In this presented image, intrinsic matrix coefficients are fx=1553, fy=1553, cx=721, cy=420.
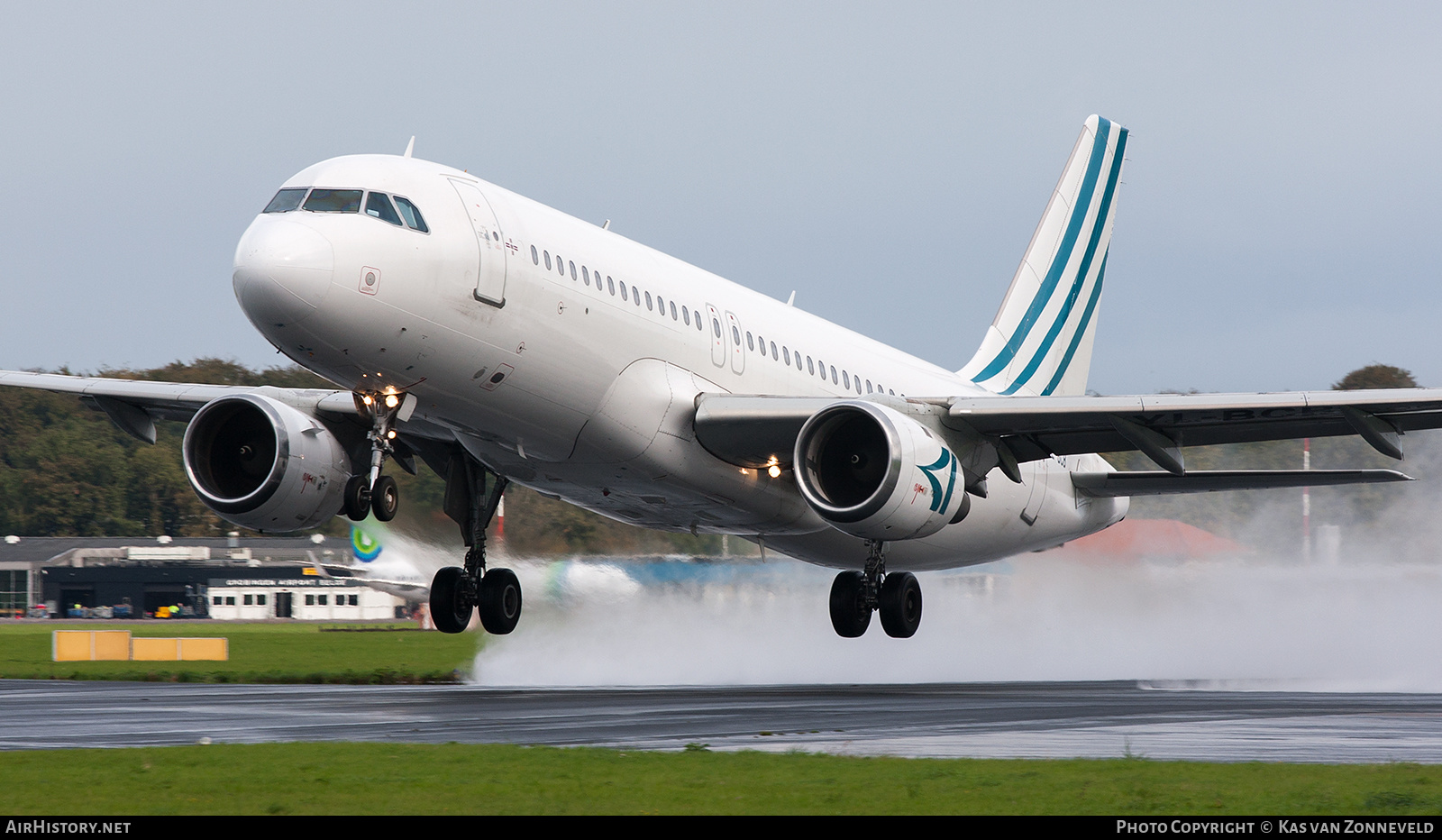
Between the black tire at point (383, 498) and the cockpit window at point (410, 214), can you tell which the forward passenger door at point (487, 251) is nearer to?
the cockpit window at point (410, 214)

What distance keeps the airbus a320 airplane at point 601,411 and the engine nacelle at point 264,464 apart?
4 centimetres

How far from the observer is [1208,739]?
14906 mm

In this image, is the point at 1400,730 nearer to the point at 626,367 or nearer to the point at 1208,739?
the point at 1208,739

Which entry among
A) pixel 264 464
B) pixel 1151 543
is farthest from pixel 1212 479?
pixel 264 464

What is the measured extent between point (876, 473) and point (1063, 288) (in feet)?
45.1

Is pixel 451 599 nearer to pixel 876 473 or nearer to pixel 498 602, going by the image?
pixel 498 602

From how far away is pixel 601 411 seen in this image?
21516 mm

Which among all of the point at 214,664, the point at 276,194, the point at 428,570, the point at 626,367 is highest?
the point at 276,194

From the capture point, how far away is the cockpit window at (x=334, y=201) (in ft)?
61.4

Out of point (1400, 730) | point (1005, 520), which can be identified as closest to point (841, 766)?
point (1400, 730)

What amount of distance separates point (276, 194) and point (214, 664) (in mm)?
19174

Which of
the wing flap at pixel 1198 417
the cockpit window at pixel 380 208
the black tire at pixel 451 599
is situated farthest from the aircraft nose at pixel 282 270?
the wing flap at pixel 1198 417

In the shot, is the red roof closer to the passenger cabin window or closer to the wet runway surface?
the wet runway surface
